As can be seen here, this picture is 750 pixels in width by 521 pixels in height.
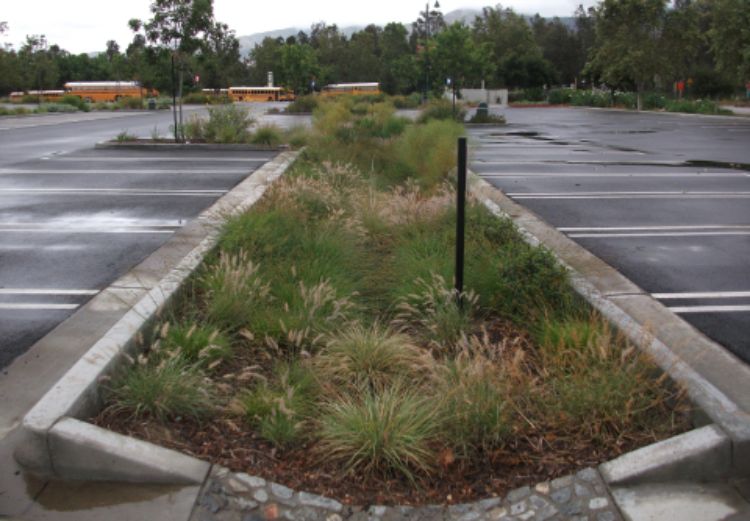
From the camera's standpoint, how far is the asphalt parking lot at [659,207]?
645 cm

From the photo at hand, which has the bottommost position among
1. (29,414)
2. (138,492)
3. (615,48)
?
(138,492)

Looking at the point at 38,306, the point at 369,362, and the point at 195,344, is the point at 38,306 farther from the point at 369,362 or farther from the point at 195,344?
the point at 369,362

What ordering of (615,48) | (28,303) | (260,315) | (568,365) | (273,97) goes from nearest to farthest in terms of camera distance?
(568,365) → (260,315) → (28,303) → (615,48) → (273,97)

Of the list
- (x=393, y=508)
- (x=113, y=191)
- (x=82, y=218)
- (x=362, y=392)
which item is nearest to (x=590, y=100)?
(x=113, y=191)

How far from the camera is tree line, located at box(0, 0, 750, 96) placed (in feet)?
78.8

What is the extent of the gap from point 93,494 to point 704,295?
5.01 meters

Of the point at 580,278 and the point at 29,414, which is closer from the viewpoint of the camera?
the point at 29,414

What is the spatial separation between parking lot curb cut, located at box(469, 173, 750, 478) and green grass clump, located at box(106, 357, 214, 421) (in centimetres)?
240

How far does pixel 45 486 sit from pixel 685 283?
5.38m

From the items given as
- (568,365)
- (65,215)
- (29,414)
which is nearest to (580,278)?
(568,365)

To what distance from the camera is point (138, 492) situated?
3732 mm

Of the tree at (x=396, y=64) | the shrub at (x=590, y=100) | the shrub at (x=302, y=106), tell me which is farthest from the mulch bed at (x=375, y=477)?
the tree at (x=396, y=64)

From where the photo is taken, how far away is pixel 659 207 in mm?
10742

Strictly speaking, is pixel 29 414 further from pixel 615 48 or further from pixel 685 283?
pixel 615 48
